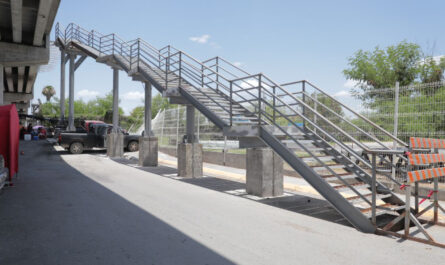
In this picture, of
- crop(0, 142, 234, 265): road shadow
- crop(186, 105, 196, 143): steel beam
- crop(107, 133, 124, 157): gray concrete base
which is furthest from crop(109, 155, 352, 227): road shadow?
crop(107, 133, 124, 157): gray concrete base

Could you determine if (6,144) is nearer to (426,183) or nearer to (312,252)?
(312,252)

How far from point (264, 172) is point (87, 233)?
14.6ft

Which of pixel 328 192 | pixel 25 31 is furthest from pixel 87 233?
pixel 25 31

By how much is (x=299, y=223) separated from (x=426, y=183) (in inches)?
172

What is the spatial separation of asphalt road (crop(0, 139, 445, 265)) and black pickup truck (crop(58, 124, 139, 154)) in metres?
12.9

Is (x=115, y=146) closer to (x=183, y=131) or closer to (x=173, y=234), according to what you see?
(x=183, y=131)

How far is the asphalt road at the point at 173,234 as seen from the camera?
4.24 m

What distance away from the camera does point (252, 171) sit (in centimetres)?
850

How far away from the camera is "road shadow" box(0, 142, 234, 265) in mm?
4180

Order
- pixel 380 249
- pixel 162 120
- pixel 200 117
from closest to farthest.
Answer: pixel 380 249 < pixel 200 117 < pixel 162 120

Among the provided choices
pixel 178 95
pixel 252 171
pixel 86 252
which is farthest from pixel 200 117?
pixel 86 252

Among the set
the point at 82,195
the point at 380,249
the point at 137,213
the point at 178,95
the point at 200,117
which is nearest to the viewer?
the point at 380,249

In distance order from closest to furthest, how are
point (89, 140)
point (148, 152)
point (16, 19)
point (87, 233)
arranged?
point (87, 233) → point (16, 19) → point (148, 152) → point (89, 140)

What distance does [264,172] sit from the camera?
27.2 feet
